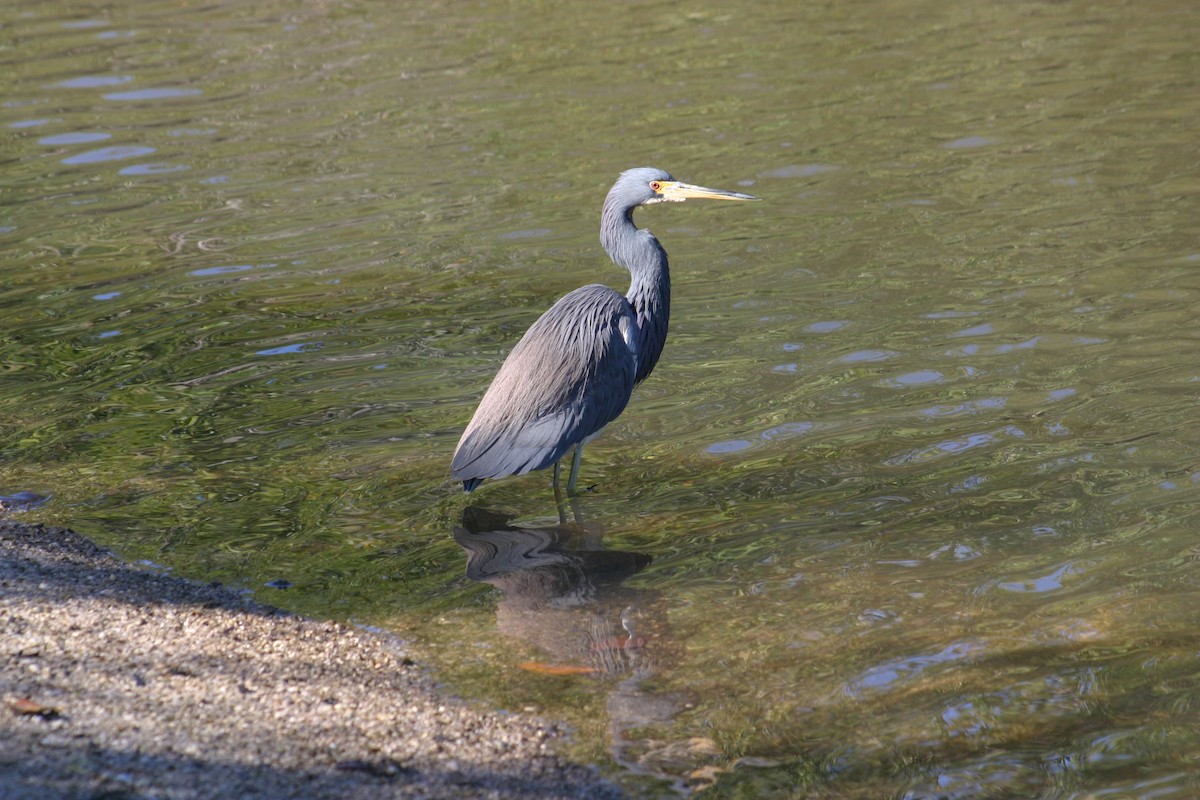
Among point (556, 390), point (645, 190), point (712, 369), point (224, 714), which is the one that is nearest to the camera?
point (224, 714)

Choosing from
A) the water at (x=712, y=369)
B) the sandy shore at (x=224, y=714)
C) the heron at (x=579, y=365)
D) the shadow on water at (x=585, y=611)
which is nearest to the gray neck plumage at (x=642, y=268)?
the heron at (x=579, y=365)

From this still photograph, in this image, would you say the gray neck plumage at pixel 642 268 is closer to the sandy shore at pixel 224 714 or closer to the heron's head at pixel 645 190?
the heron's head at pixel 645 190

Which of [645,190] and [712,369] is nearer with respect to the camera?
[645,190]

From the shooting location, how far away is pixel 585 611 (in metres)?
6.02

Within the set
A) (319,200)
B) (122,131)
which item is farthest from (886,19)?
(122,131)

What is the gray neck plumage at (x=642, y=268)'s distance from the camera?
A: 787cm

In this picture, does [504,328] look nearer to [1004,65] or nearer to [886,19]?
[1004,65]

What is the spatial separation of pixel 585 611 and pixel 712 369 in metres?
3.05

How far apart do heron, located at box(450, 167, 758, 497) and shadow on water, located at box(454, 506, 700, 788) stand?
362 mm

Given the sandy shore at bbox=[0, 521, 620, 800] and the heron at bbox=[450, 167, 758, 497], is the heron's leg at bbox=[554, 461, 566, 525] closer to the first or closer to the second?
the heron at bbox=[450, 167, 758, 497]

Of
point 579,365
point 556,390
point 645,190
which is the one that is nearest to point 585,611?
point 556,390

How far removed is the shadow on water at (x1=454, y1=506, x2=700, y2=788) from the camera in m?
5.18

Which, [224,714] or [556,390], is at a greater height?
[556,390]

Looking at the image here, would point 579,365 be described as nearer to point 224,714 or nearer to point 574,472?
point 574,472
